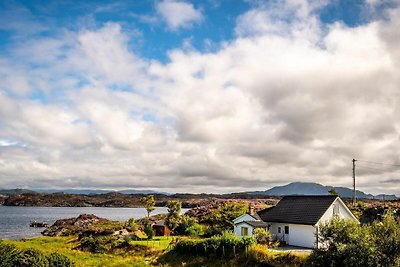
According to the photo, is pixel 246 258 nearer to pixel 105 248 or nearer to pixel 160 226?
pixel 105 248

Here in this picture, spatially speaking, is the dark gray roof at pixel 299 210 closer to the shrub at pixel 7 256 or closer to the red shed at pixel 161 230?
the red shed at pixel 161 230

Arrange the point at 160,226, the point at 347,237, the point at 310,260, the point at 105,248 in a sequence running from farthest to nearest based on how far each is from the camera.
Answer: the point at 160,226 < the point at 105,248 < the point at 310,260 < the point at 347,237

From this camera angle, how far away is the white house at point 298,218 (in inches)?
1816

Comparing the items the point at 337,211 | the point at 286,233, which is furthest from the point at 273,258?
the point at 337,211

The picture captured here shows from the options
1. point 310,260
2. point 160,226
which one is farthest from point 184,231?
point 310,260

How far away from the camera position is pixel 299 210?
49.5m

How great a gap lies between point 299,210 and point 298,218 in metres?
1.87

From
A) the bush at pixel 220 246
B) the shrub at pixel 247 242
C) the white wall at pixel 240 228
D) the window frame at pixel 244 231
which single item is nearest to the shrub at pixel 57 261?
the bush at pixel 220 246

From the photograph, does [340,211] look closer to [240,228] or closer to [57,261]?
[240,228]

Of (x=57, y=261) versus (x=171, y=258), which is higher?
(x=57, y=261)

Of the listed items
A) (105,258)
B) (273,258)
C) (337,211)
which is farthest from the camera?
(337,211)

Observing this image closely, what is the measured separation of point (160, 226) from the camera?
61812 mm

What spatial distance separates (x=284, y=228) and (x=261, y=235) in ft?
13.7

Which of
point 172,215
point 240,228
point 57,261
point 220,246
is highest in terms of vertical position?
point 172,215
